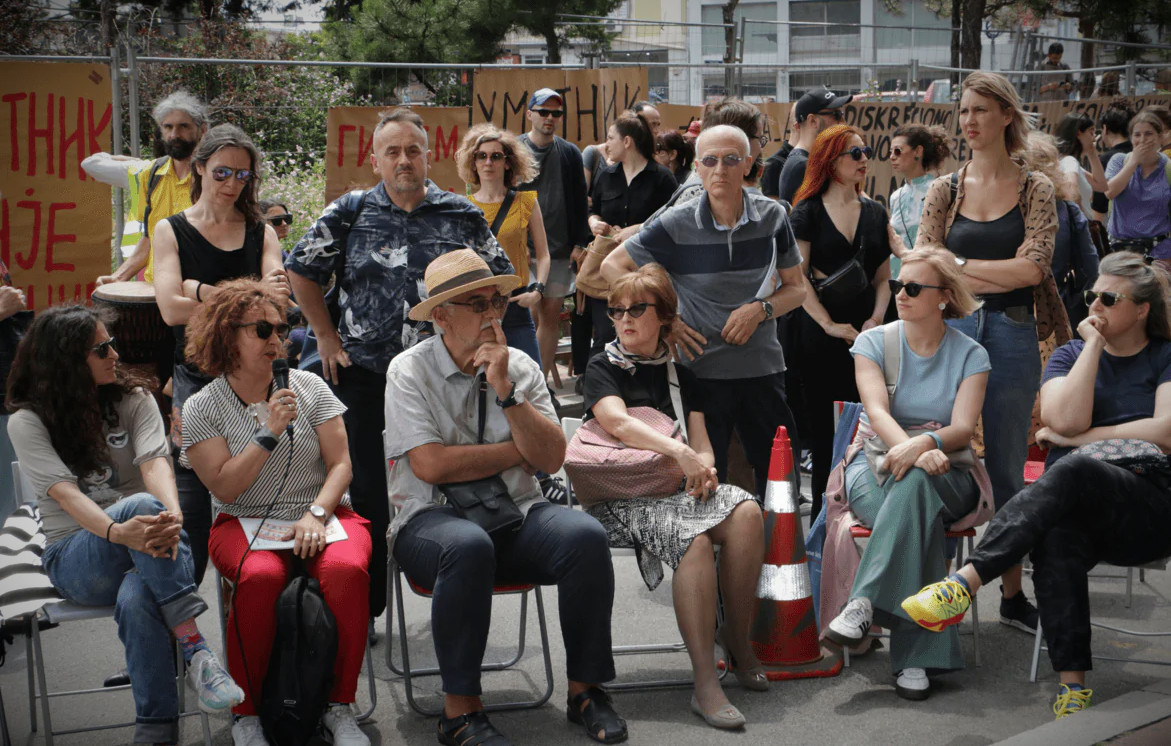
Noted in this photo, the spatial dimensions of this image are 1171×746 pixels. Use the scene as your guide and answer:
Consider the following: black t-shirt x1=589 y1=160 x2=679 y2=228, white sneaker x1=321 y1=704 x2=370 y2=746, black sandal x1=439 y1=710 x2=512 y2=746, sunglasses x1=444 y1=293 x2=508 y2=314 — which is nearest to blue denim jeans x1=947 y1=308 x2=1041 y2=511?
sunglasses x1=444 y1=293 x2=508 y2=314

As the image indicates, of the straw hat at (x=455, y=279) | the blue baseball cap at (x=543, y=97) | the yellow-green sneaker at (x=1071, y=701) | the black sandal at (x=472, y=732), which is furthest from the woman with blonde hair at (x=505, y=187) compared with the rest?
the yellow-green sneaker at (x=1071, y=701)

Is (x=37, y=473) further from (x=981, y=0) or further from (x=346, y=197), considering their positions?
(x=981, y=0)

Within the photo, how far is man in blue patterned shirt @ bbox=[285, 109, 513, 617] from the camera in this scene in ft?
16.5

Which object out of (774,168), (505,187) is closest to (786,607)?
(505,187)

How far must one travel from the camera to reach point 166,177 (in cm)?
612

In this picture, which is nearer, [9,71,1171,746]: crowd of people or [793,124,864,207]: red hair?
[9,71,1171,746]: crowd of people

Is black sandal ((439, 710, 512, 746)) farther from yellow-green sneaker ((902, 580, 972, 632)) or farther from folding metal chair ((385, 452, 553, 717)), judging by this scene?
yellow-green sneaker ((902, 580, 972, 632))

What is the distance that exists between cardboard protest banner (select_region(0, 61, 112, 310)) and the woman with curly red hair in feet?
13.4

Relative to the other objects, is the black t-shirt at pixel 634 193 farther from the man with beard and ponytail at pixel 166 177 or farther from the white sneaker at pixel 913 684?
the white sneaker at pixel 913 684

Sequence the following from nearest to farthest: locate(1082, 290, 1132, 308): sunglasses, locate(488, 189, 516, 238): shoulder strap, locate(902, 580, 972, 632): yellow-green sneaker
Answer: locate(902, 580, 972, 632): yellow-green sneaker, locate(1082, 290, 1132, 308): sunglasses, locate(488, 189, 516, 238): shoulder strap

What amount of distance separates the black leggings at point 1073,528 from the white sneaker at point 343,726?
2352mm

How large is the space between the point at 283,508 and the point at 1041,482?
2854mm

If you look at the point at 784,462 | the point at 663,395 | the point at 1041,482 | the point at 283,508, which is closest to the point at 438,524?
the point at 283,508

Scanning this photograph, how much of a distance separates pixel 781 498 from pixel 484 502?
1.30 metres
